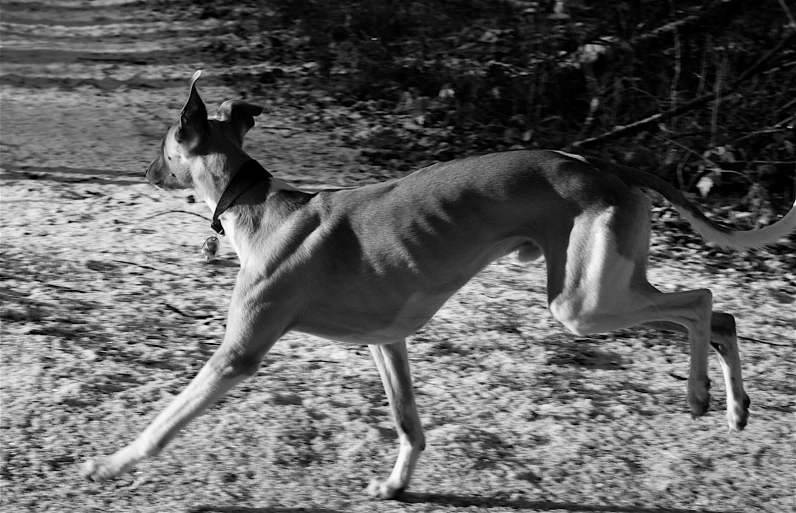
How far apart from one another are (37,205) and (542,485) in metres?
4.19

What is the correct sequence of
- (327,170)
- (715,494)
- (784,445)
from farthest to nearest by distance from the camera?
(327,170)
(784,445)
(715,494)

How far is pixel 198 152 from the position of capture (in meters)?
3.95

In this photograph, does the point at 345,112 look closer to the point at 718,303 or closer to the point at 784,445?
the point at 718,303

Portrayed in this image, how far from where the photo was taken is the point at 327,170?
7.89 metres

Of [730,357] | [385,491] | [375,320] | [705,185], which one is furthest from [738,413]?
[705,185]

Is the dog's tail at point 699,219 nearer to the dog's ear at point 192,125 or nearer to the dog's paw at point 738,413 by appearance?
the dog's paw at point 738,413

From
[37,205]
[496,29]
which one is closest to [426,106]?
[496,29]

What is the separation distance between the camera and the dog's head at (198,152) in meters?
3.91

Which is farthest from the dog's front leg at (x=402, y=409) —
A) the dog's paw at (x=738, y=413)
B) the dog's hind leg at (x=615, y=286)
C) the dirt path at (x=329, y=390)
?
the dog's paw at (x=738, y=413)

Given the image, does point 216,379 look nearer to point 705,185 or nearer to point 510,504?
point 510,504

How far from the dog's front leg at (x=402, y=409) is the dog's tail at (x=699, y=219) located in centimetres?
106

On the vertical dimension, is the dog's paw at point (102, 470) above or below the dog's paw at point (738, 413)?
above

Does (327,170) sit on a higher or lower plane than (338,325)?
lower

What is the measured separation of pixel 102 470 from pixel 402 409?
1.14 meters
